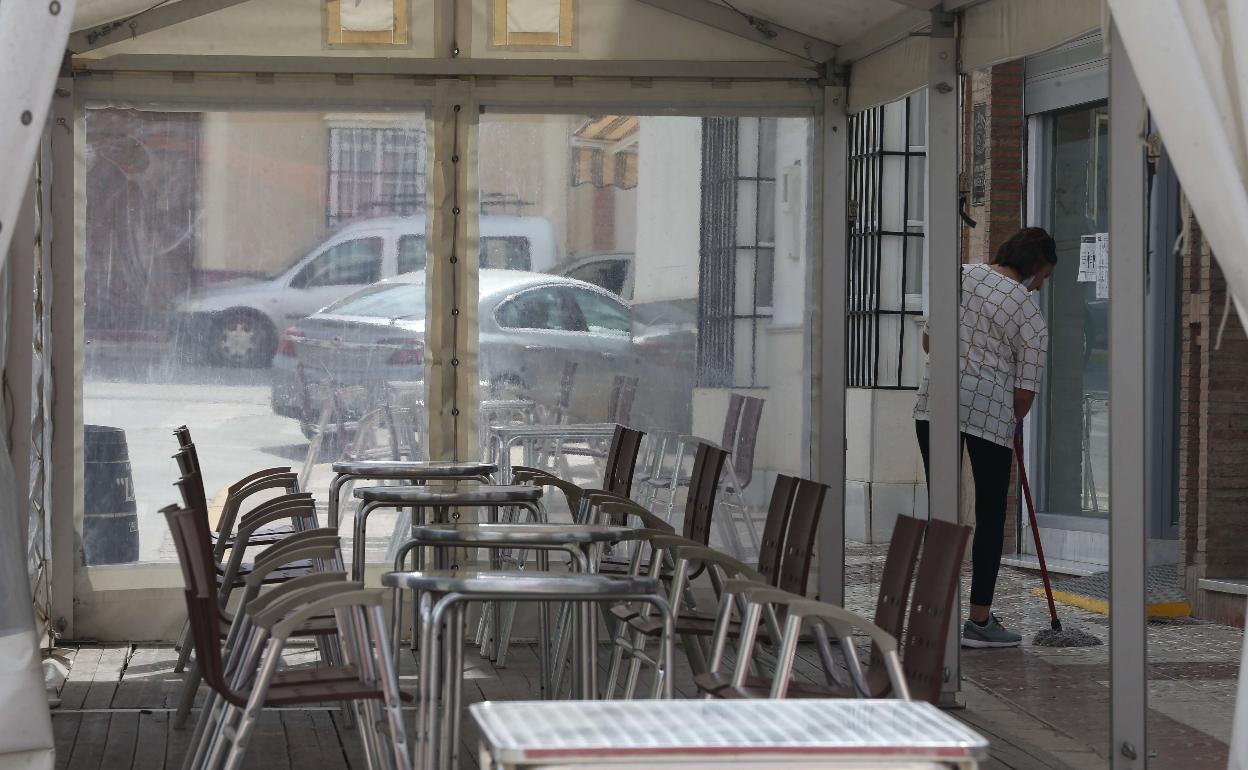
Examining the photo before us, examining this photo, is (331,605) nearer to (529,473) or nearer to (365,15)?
(529,473)

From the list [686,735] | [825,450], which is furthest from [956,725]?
[825,450]

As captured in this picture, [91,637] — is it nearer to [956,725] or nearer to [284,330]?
[284,330]

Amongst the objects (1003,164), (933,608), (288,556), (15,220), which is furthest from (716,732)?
(1003,164)

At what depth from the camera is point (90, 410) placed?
7410 mm

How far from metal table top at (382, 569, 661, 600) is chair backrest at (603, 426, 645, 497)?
9.31 feet

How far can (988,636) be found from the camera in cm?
755

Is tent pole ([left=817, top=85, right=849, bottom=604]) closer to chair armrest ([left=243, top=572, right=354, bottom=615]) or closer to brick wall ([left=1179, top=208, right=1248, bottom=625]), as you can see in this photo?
brick wall ([left=1179, top=208, right=1248, bottom=625])

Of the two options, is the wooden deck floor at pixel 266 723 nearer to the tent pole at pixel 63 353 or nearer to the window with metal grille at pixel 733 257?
the tent pole at pixel 63 353

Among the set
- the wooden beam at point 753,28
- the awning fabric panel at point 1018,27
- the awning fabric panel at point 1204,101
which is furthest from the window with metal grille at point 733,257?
the awning fabric panel at point 1204,101

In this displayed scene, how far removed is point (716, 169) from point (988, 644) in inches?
96.2

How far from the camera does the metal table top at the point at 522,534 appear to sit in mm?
4328

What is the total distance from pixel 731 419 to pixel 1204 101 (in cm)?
Answer: 419

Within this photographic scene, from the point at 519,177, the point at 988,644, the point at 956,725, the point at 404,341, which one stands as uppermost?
the point at 519,177

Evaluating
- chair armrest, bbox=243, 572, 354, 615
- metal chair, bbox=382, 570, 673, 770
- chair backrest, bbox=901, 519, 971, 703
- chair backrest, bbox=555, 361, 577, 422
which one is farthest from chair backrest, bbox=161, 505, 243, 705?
chair backrest, bbox=555, 361, 577, 422
